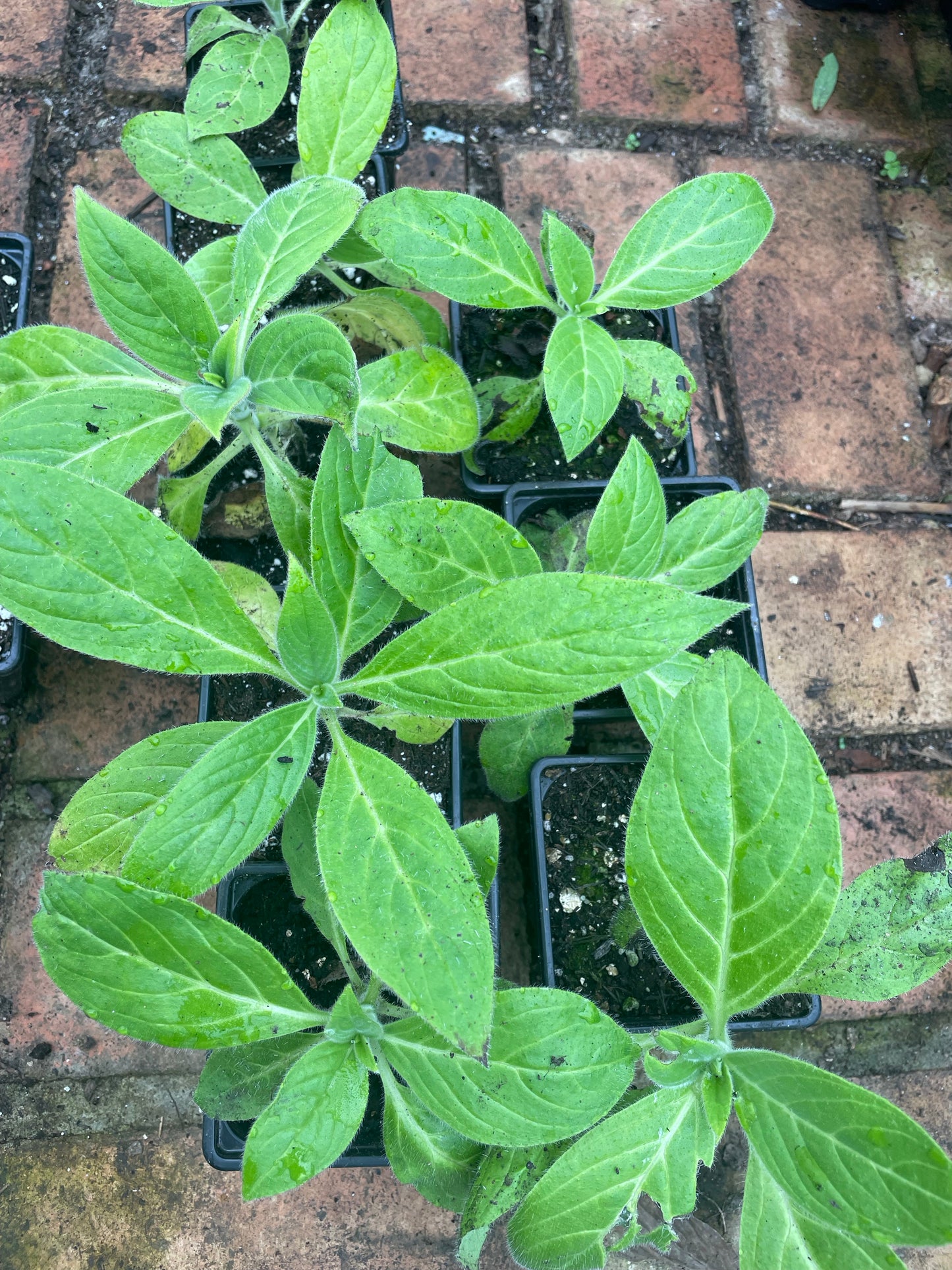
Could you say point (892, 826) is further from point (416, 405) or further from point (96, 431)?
point (96, 431)

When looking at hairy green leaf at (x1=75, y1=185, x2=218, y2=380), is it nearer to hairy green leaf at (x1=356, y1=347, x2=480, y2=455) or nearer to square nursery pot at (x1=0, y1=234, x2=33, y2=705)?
hairy green leaf at (x1=356, y1=347, x2=480, y2=455)

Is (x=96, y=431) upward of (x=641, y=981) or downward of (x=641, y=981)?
upward

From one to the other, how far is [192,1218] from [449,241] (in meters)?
1.49

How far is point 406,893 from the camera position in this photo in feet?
2.62

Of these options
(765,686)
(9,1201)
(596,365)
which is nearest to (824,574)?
(596,365)

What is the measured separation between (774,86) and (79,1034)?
2.25 metres

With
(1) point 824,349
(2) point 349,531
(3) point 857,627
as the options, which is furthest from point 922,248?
(2) point 349,531

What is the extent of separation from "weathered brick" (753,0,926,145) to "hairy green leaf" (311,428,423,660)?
1.47 m

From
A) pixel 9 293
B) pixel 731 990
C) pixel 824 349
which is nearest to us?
pixel 731 990

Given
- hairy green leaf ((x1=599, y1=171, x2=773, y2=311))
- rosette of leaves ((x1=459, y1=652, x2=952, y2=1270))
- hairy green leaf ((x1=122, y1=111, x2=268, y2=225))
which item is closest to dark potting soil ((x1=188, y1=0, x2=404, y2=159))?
hairy green leaf ((x1=122, y1=111, x2=268, y2=225))

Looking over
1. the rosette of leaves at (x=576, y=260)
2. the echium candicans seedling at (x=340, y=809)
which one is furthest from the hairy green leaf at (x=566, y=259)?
the echium candicans seedling at (x=340, y=809)

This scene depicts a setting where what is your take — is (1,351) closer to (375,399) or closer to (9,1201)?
(375,399)

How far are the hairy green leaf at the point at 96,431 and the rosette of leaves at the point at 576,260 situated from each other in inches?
13.5

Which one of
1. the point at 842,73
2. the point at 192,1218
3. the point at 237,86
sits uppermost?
the point at 842,73
